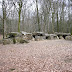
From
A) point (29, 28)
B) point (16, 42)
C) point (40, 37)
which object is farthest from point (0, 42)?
point (29, 28)

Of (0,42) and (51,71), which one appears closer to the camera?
(51,71)

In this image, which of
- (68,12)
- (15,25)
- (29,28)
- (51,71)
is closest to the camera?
(51,71)

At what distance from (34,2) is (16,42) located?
11024 millimetres

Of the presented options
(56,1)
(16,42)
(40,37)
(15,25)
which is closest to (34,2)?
(56,1)

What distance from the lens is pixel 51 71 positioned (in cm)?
335

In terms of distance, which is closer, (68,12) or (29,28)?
(68,12)

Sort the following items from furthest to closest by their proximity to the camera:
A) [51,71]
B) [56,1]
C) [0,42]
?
[56,1] < [0,42] < [51,71]

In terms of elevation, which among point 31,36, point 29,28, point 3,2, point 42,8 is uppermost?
point 42,8

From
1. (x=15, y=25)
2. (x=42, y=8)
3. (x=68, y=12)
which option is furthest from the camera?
(x=15, y=25)

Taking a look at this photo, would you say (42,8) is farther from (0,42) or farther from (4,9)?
(0,42)

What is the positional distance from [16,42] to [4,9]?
5644mm

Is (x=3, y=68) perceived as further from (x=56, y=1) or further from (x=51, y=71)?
(x=56, y=1)

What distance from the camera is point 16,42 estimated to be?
10.4 meters

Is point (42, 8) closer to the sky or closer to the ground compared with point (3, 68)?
closer to the sky
